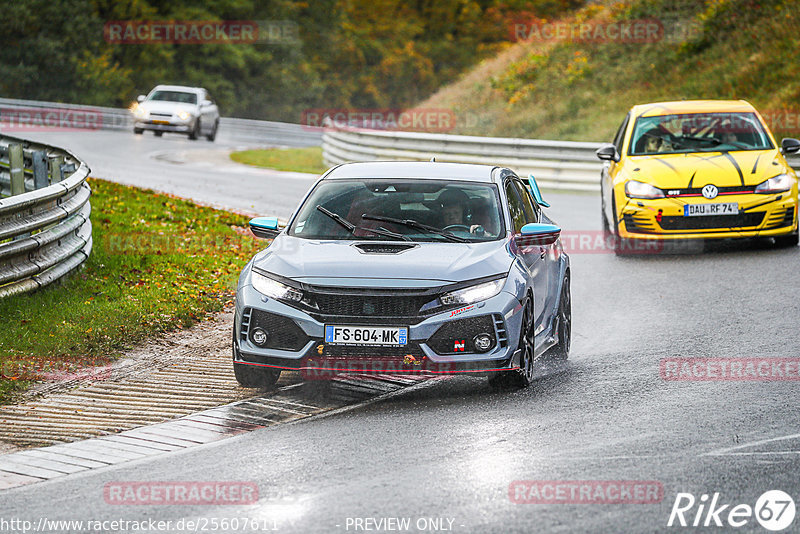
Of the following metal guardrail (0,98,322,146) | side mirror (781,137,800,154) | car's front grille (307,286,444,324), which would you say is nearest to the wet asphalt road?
car's front grille (307,286,444,324)

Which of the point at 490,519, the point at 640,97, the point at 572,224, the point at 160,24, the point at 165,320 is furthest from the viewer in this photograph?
the point at 160,24

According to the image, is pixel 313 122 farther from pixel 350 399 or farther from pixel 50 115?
pixel 350 399

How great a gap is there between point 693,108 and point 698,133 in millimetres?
343

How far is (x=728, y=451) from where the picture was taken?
651 centimetres

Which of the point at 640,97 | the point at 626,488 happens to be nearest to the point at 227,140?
the point at 640,97

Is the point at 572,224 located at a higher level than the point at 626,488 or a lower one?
lower

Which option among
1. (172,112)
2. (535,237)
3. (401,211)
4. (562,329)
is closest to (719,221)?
(562,329)

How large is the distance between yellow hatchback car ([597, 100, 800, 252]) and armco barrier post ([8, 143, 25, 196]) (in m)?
7.25

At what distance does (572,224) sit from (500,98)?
2240 centimetres

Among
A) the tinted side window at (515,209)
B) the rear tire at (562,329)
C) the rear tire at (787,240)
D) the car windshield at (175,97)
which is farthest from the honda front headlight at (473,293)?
the car windshield at (175,97)

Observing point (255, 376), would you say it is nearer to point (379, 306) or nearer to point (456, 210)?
point (379, 306)

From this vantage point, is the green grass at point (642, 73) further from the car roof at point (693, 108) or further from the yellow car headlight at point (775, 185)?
the yellow car headlight at point (775, 185)

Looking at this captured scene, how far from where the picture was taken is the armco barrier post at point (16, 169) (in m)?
15.1

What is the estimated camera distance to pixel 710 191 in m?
14.4
